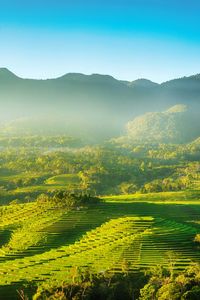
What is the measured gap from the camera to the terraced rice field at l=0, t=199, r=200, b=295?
207ft

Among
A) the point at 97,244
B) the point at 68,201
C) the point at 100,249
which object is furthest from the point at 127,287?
the point at 68,201

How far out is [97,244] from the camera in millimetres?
73312

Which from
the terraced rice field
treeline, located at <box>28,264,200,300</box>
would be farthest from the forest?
the terraced rice field

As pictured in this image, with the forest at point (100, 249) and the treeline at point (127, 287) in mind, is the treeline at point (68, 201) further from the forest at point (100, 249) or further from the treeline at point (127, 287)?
the treeline at point (127, 287)

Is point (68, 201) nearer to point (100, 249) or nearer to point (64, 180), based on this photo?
point (100, 249)

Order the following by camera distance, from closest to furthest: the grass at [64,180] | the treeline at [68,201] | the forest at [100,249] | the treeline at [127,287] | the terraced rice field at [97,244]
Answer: the treeline at [127,287], the forest at [100,249], the terraced rice field at [97,244], the treeline at [68,201], the grass at [64,180]

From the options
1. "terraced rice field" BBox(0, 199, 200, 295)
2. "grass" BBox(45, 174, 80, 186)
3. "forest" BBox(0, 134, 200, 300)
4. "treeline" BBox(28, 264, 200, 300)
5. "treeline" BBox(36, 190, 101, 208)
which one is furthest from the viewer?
"grass" BBox(45, 174, 80, 186)

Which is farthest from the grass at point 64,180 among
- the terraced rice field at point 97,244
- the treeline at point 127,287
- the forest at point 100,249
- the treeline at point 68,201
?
the treeline at point 127,287

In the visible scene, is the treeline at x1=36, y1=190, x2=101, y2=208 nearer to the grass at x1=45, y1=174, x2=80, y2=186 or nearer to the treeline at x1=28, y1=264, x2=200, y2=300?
the treeline at x1=28, y1=264, x2=200, y2=300

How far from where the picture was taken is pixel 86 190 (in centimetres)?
15012

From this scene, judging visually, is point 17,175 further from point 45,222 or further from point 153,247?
point 153,247

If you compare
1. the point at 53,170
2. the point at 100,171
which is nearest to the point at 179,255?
the point at 100,171

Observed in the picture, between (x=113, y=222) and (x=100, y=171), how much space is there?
97.2 m

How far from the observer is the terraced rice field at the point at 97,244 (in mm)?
63031
